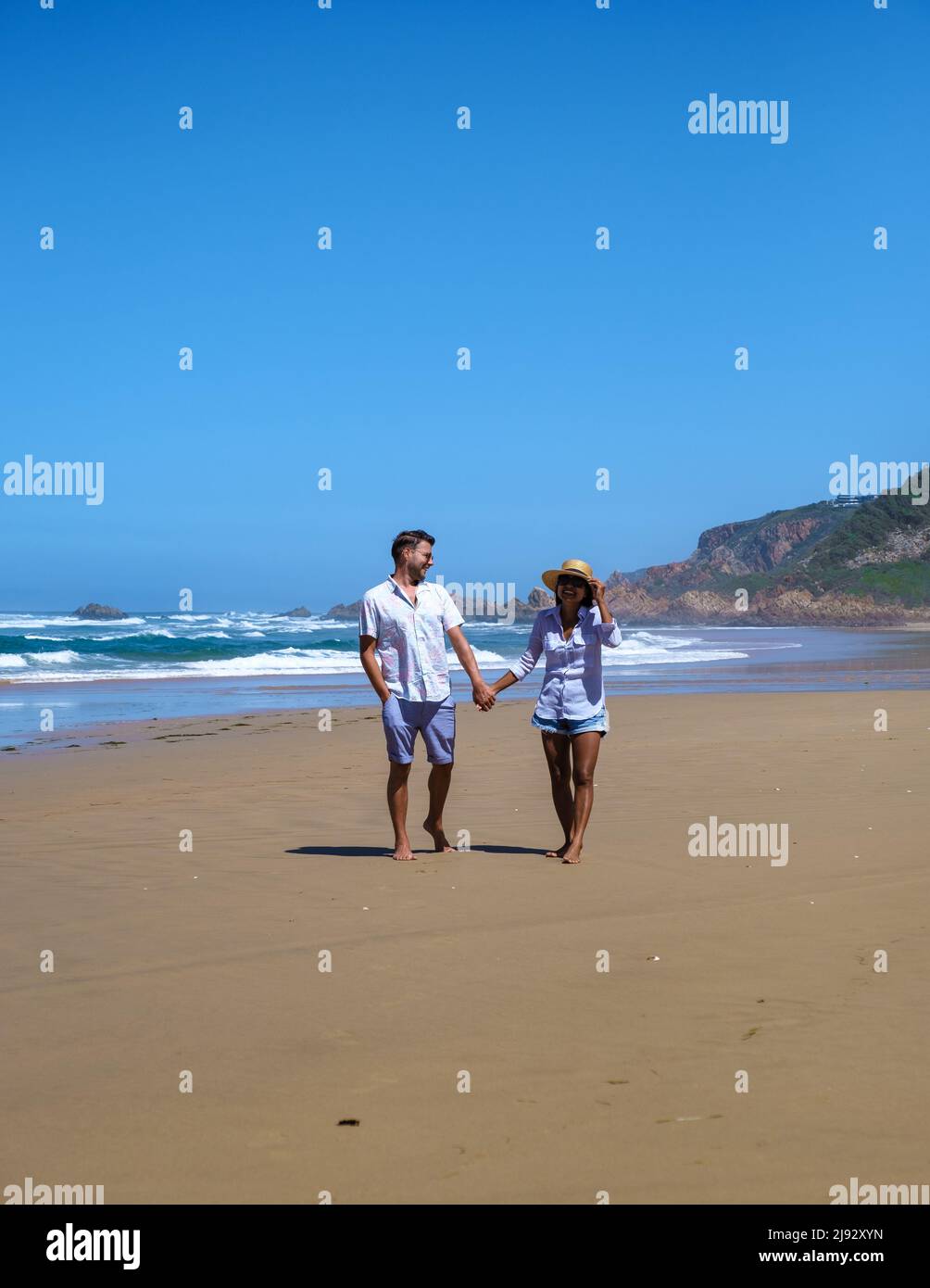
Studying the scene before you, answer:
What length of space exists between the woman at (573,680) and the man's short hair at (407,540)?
0.74m

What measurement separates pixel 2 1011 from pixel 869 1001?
3014mm

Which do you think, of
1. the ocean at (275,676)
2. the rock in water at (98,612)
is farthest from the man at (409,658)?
the rock in water at (98,612)

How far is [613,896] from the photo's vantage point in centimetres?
568

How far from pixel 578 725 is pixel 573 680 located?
0.85ft

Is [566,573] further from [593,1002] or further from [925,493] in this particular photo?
[925,493]

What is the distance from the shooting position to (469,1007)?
405 centimetres

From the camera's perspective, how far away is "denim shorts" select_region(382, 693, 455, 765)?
669cm

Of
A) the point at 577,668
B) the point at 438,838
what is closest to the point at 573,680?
the point at 577,668

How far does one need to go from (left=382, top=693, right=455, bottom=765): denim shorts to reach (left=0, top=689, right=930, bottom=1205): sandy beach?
2.01ft

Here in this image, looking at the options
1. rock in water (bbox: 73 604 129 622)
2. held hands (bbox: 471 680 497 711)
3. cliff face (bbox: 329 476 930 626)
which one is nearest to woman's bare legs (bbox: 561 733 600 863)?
held hands (bbox: 471 680 497 711)

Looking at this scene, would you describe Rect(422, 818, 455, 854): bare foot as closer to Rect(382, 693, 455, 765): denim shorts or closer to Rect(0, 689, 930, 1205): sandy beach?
Rect(0, 689, 930, 1205): sandy beach

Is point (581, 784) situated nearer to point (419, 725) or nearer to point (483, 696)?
point (483, 696)

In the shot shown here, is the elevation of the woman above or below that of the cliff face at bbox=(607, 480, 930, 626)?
below
